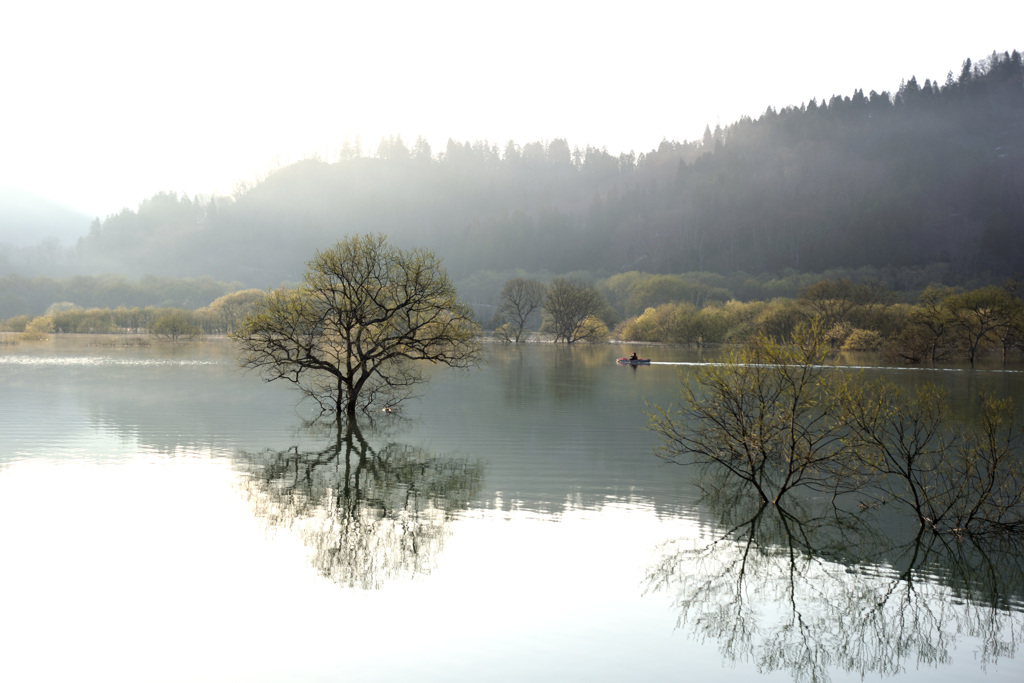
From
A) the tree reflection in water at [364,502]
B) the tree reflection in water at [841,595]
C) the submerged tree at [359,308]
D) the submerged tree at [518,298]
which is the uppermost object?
the submerged tree at [518,298]

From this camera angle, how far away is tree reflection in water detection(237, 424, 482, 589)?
1559 centimetres

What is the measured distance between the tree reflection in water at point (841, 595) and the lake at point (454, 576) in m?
0.05

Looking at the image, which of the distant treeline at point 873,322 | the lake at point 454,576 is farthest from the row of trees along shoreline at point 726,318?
the lake at point 454,576

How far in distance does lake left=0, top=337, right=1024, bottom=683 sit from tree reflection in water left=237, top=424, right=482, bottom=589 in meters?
0.10

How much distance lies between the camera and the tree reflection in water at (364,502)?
51.1ft

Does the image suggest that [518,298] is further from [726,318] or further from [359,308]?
[359,308]

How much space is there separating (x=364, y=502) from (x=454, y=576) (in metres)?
6.70

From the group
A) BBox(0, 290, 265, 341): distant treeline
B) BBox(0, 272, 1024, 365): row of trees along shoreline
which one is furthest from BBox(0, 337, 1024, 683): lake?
BBox(0, 290, 265, 341): distant treeline

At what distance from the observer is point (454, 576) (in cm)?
1466

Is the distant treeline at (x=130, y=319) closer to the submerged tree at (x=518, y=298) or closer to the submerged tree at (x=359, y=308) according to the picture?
the submerged tree at (x=518, y=298)

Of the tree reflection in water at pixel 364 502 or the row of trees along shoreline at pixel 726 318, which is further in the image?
the row of trees along shoreline at pixel 726 318

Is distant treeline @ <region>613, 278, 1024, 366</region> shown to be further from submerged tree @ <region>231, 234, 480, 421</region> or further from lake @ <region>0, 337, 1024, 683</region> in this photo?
lake @ <region>0, 337, 1024, 683</region>

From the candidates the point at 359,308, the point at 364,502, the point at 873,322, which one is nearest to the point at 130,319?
the point at 873,322

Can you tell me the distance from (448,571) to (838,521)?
10980 millimetres
